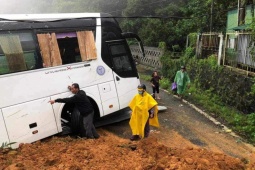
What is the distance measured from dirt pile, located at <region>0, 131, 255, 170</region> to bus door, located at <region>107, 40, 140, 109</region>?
2.75 meters

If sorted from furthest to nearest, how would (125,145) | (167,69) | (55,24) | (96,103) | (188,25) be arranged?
(188,25) < (167,69) < (96,103) < (55,24) < (125,145)

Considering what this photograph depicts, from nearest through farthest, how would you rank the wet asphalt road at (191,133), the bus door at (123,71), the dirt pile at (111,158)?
1. the dirt pile at (111,158)
2. the wet asphalt road at (191,133)
3. the bus door at (123,71)

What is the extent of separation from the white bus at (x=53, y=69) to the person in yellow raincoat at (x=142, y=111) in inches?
48.1

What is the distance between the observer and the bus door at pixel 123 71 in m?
8.41

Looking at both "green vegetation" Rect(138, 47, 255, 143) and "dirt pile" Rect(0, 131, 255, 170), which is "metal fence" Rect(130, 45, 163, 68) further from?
"dirt pile" Rect(0, 131, 255, 170)

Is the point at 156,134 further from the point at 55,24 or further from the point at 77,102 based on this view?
the point at 55,24

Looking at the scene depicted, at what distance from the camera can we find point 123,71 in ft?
28.5

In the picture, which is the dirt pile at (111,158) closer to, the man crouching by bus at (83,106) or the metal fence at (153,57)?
the man crouching by bus at (83,106)

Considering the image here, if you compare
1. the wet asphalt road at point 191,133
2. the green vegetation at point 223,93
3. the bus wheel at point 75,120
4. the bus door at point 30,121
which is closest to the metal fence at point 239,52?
the green vegetation at point 223,93

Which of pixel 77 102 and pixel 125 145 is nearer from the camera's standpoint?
pixel 125 145

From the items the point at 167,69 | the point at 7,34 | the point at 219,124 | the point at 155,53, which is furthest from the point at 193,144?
the point at 155,53

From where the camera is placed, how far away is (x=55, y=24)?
7168 millimetres

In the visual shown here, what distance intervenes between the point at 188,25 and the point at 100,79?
13.6 m

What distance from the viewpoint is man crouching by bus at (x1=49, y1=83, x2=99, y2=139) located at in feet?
22.1
